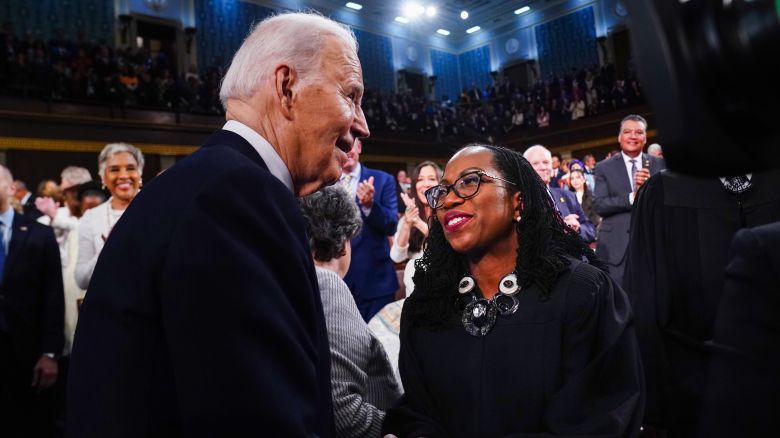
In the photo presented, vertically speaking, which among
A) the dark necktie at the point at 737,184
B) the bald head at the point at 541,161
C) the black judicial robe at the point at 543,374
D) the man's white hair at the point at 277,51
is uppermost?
the bald head at the point at 541,161

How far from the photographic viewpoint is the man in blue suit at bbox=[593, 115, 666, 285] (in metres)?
4.10

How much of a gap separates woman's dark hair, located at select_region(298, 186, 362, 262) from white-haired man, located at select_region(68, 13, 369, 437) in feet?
3.03

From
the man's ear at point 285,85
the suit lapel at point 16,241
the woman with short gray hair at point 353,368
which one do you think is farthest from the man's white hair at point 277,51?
the suit lapel at point 16,241

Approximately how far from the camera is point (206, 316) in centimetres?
81

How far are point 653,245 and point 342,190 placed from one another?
1270 mm

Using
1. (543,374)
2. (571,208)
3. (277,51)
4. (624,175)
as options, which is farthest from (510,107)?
(277,51)

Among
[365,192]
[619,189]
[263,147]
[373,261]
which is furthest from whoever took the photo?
[619,189]

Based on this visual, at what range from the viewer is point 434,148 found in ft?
54.5

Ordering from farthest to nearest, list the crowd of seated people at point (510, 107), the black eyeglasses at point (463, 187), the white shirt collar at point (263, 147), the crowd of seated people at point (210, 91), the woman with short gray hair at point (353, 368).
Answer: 1. the crowd of seated people at point (510, 107)
2. the crowd of seated people at point (210, 91)
3. the black eyeglasses at point (463, 187)
4. the woman with short gray hair at point (353, 368)
5. the white shirt collar at point (263, 147)

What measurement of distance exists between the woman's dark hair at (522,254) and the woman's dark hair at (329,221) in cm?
31

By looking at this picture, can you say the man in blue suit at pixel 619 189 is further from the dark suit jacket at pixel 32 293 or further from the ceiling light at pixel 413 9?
the ceiling light at pixel 413 9

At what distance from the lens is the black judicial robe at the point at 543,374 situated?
1.42 meters

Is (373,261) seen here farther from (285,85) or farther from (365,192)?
(285,85)

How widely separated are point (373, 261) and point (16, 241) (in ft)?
6.70
